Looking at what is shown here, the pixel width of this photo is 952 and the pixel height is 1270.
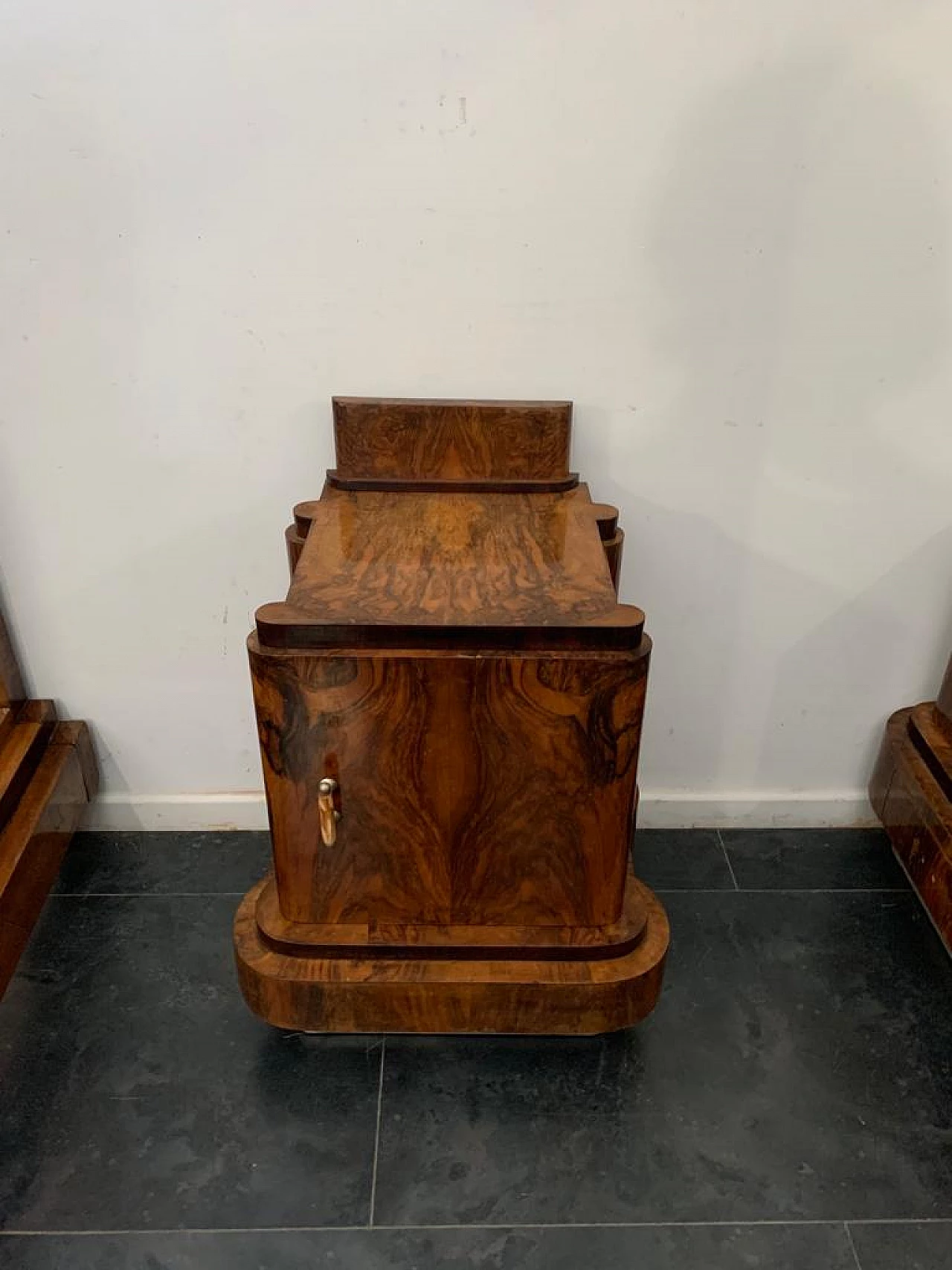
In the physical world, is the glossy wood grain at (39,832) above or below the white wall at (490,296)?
below

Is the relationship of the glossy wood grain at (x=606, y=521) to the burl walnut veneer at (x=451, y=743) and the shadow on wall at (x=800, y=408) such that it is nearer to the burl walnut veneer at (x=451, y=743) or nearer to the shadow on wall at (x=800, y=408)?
the burl walnut veneer at (x=451, y=743)

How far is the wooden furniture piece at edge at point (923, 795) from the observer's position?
3.75ft

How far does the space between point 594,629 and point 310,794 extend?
0.99 ft

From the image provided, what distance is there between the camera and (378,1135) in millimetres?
979

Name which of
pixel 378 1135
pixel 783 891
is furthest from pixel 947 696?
pixel 378 1135

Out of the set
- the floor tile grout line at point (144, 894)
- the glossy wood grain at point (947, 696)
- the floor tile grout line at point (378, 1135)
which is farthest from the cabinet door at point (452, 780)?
the glossy wood grain at point (947, 696)

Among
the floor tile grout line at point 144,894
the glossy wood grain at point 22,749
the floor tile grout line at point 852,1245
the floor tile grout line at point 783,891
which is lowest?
the floor tile grout line at point 852,1245

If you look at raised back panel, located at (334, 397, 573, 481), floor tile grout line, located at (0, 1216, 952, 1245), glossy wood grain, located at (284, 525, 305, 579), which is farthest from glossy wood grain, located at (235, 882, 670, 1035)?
raised back panel, located at (334, 397, 573, 481)

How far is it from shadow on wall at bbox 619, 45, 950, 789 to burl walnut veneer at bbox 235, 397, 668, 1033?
0.60 feet

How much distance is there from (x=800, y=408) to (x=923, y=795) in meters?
0.50

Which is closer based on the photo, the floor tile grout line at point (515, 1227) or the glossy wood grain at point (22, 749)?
the floor tile grout line at point (515, 1227)

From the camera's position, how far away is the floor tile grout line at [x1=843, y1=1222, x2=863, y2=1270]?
2.88ft

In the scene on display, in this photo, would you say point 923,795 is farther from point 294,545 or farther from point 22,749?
point 22,749

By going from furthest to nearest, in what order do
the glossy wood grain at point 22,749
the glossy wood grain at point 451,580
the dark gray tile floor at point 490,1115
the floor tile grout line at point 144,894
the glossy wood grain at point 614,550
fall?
1. the floor tile grout line at point 144,894
2. the glossy wood grain at point 22,749
3. the glossy wood grain at point 614,550
4. the dark gray tile floor at point 490,1115
5. the glossy wood grain at point 451,580
